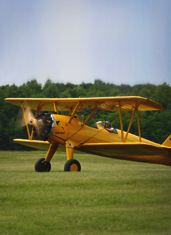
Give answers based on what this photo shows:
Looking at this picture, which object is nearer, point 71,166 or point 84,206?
point 84,206

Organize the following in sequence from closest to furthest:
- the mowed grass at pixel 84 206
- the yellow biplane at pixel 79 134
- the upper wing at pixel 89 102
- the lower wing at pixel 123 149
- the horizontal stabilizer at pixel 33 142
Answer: the mowed grass at pixel 84 206
the yellow biplane at pixel 79 134
the lower wing at pixel 123 149
the upper wing at pixel 89 102
the horizontal stabilizer at pixel 33 142

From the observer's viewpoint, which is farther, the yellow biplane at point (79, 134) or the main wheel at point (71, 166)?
the yellow biplane at point (79, 134)

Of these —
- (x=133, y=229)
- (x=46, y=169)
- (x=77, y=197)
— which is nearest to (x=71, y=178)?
(x=77, y=197)

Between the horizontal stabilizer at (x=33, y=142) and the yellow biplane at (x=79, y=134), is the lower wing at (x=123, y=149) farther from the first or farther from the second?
the horizontal stabilizer at (x=33, y=142)

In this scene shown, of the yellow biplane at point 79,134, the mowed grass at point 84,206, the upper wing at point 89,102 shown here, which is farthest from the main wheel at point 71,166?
the mowed grass at point 84,206

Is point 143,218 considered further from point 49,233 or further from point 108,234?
point 49,233

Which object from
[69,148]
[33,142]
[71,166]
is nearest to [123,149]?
Result: [69,148]

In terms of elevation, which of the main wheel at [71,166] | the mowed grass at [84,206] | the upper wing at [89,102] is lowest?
the mowed grass at [84,206]

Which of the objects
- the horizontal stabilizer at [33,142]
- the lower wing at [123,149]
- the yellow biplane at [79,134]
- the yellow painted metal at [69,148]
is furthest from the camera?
the horizontal stabilizer at [33,142]

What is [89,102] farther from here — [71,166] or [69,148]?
[71,166]

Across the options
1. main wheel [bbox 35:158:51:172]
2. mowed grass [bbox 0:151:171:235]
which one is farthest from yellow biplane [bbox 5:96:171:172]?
mowed grass [bbox 0:151:171:235]

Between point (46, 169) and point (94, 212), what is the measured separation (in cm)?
844

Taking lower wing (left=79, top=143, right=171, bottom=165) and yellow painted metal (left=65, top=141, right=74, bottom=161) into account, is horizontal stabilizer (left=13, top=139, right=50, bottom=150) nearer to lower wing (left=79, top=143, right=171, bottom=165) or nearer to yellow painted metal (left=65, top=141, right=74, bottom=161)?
lower wing (left=79, top=143, right=171, bottom=165)

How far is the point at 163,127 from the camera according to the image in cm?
6681
